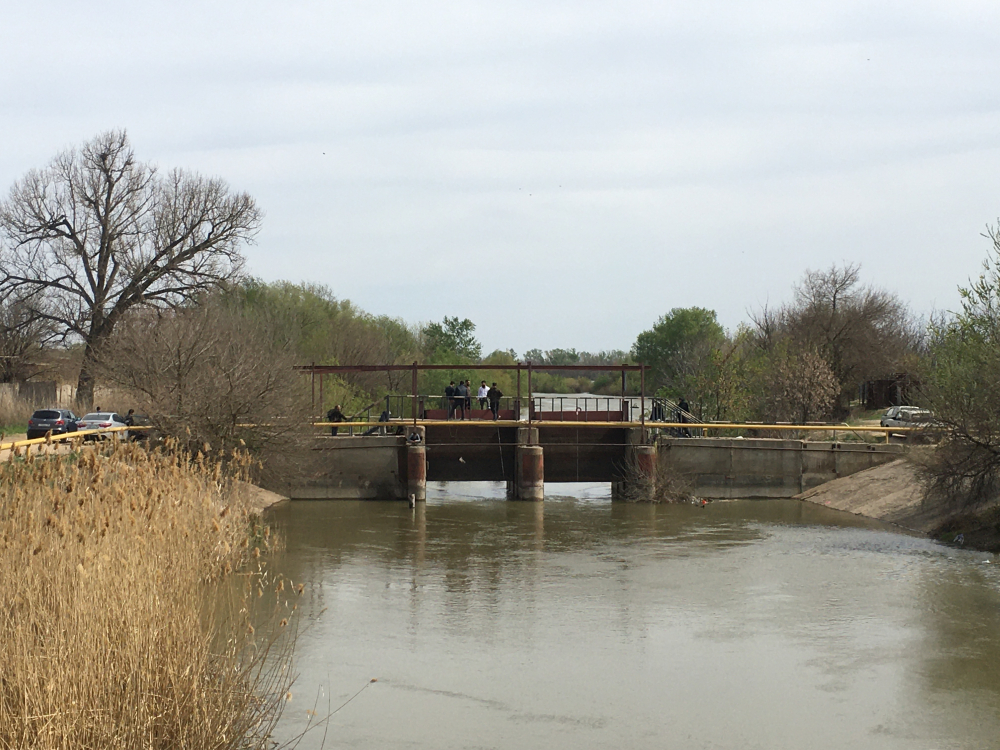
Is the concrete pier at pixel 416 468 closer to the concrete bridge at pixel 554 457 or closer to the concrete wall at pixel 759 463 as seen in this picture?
the concrete bridge at pixel 554 457

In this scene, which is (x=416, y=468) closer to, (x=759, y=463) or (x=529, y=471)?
(x=529, y=471)

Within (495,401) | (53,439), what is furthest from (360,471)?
(53,439)

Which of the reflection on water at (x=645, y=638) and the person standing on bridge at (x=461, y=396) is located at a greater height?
the person standing on bridge at (x=461, y=396)

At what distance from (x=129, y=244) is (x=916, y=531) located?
41.5 m

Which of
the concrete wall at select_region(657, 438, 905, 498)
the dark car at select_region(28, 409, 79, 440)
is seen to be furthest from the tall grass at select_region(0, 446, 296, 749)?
the dark car at select_region(28, 409, 79, 440)

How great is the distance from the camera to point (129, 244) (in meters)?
55.8

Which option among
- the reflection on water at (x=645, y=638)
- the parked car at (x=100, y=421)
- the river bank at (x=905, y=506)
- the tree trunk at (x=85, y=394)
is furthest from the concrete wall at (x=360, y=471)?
the tree trunk at (x=85, y=394)

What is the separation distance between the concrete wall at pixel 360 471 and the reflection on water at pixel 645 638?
677 cm

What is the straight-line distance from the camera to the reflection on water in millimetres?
12945

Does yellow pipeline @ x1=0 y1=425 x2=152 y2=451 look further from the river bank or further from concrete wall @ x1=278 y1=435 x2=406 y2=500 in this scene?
the river bank

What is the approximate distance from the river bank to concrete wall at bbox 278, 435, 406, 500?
14442mm

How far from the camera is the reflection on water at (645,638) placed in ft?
42.5

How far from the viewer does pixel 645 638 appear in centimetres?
1747

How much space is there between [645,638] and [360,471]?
2207 centimetres
